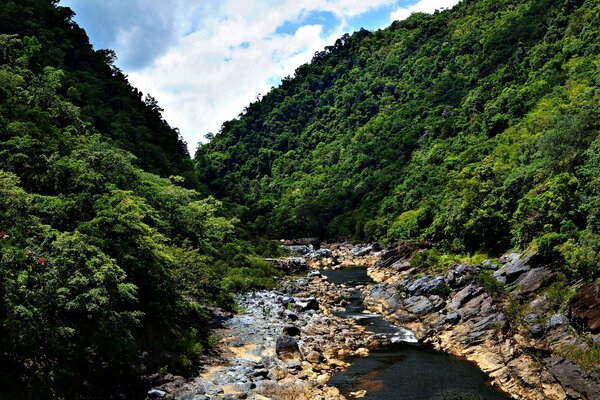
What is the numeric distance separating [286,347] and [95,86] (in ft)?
186

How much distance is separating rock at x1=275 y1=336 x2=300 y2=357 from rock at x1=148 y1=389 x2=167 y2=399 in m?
8.07

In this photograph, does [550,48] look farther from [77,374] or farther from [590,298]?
[77,374]

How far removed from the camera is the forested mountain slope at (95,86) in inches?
2184

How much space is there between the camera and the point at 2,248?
641 inches

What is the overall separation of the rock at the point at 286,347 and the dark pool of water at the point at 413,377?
3.39 m

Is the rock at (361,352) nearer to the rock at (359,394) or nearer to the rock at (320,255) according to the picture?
the rock at (359,394)

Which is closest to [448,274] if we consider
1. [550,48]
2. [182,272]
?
[182,272]

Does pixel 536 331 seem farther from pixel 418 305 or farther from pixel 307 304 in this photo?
pixel 307 304

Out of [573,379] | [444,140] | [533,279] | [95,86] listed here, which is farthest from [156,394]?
[444,140]

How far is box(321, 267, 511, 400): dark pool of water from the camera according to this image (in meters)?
21.4

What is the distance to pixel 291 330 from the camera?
30406 millimetres

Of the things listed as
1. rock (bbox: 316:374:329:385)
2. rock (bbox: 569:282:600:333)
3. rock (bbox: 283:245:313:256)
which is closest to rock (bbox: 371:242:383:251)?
rock (bbox: 283:245:313:256)

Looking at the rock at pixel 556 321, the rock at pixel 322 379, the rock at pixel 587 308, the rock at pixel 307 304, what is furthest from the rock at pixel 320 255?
the rock at pixel 587 308

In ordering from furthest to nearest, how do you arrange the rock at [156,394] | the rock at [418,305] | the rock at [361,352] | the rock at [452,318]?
the rock at [418,305]
the rock at [452,318]
the rock at [361,352]
the rock at [156,394]
